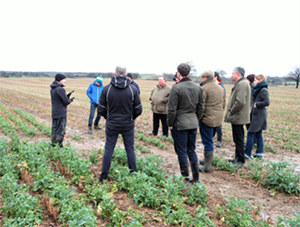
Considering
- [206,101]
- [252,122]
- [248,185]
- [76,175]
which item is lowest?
[248,185]

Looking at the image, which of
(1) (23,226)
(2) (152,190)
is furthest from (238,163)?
(1) (23,226)

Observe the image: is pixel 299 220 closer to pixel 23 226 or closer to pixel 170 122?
pixel 170 122

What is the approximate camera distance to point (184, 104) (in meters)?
4.39

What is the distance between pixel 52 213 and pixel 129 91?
2.39m

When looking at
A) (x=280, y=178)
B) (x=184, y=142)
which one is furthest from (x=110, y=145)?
(x=280, y=178)

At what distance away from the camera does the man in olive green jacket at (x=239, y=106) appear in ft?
17.2

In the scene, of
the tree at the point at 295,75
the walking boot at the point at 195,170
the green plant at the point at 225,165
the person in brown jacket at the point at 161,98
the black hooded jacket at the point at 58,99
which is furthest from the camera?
the tree at the point at 295,75

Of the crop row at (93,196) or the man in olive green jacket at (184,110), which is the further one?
the man in olive green jacket at (184,110)

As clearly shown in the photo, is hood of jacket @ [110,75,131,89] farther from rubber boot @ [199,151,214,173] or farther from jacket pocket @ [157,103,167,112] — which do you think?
jacket pocket @ [157,103,167,112]

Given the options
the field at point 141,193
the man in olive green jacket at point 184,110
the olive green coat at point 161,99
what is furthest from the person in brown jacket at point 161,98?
the man in olive green jacket at point 184,110

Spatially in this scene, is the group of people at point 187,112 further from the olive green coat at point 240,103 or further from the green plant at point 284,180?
the green plant at point 284,180

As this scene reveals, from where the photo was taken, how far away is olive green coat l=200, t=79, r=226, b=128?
5.16 metres

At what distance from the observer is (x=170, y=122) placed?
446 centimetres

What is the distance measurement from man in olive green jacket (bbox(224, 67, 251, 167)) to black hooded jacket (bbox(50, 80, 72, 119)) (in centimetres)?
434
